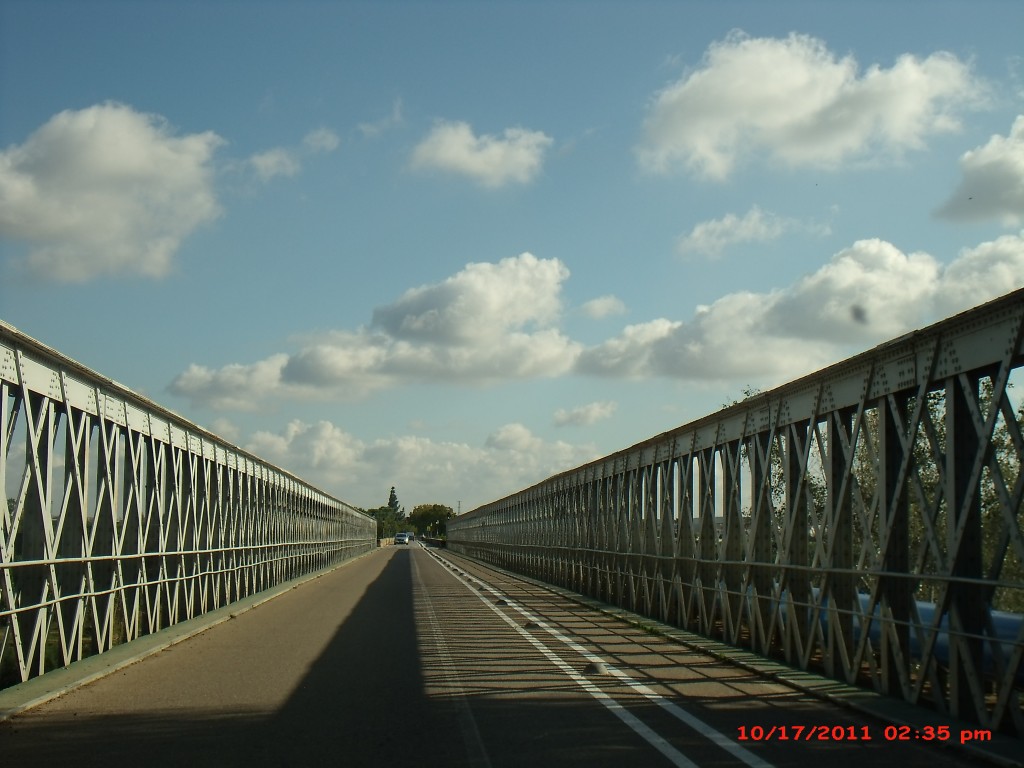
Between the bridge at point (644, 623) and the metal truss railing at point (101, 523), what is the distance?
65 mm

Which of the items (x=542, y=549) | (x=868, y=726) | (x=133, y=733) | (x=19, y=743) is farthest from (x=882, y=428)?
(x=542, y=549)

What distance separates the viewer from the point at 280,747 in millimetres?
8461

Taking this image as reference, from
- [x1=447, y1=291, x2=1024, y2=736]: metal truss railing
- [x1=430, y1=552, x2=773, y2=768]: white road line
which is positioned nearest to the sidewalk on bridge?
[x1=430, y1=552, x2=773, y2=768]: white road line

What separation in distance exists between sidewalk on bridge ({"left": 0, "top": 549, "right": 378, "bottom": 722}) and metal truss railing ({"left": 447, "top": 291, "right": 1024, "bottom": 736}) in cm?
840

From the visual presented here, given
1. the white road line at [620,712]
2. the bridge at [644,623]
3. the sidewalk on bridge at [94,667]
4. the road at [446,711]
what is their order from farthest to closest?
1. the sidewalk on bridge at [94,667]
2. the bridge at [644,623]
3. the road at [446,711]
4. the white road line at [620,712]

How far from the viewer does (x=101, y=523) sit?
16297 millimetres

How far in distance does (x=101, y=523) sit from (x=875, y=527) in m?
11.0

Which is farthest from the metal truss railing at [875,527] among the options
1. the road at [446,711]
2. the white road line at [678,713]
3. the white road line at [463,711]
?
the white road line at [463,711]

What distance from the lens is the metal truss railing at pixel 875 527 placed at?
31.0ft

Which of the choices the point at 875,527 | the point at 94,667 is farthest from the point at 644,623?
the point at 94,667

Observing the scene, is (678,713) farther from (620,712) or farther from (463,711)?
(463,711)

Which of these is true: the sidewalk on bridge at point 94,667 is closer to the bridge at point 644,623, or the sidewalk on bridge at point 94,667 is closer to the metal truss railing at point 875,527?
the bridge at point 644,623

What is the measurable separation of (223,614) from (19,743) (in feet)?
47.7

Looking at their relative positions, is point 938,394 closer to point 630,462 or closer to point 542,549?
point 630,462
